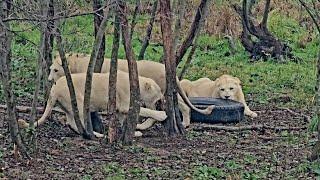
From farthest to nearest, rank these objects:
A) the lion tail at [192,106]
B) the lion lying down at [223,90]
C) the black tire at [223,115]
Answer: the lion lying down at [223,90]
the black tire at [223,115]
the lion tail at [192,106]

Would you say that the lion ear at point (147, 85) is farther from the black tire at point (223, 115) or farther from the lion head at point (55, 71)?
the lion head at point (55, 71)

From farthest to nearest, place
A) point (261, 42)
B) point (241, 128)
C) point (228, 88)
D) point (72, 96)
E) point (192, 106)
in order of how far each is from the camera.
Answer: point (261, 42) → point (228, 88) → point (192, 106) → point (241, 128) → point (72, 96)

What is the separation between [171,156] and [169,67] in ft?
4.58

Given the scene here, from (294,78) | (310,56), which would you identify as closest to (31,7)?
(294,78)

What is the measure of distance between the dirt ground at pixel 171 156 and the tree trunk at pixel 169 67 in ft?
0.55

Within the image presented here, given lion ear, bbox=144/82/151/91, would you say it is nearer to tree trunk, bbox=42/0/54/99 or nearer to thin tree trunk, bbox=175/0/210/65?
thin tree trunk, bbox=175/0/210/65

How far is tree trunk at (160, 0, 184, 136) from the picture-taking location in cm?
935

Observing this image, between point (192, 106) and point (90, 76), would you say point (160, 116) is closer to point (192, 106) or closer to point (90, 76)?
point (192, 106)

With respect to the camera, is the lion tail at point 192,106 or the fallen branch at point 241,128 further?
the lion tail at point 192,106

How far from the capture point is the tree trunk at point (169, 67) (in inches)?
368

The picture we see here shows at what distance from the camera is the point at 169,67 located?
9492mm

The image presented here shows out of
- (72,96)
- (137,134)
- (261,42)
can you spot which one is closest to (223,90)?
(137,134)

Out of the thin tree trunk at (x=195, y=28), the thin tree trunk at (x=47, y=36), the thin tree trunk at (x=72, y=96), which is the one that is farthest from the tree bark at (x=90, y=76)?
the thin tree trunk at (x=195, y=28)

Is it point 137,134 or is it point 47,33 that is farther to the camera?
point 137,134
